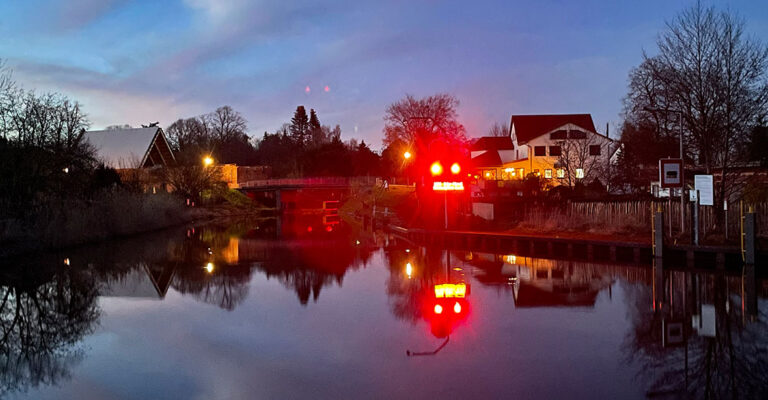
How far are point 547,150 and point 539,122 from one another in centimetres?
699

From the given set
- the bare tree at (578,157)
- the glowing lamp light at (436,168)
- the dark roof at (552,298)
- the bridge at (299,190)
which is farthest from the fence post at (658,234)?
the bridge at (299,190)

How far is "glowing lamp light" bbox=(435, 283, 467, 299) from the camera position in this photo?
46.1 ft

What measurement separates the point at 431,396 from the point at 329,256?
16659 millimetres

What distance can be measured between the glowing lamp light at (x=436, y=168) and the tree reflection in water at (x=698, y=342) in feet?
48.9

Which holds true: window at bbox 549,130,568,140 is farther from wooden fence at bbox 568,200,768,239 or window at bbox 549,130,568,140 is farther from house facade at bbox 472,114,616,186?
wooden fence at bbox 568,200,768,239

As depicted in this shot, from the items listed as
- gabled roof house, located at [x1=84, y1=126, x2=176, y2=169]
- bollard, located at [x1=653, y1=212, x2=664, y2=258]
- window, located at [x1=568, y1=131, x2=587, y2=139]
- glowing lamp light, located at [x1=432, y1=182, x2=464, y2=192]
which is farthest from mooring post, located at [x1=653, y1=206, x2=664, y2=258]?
gabled roof house, located at [x1=84, y1=126, x2=176, y2=169]

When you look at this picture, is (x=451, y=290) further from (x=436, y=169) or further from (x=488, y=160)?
(x=488, y=160)

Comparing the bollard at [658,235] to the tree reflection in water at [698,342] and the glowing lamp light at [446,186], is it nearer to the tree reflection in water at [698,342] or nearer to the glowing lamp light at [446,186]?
Result: the tree reflection in water at [698,342]

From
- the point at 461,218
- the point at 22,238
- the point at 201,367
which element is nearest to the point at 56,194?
the point at 22,238

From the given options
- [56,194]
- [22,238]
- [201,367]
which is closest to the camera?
[201,367]

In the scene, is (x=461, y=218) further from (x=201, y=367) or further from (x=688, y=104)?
(x=201, y=367)

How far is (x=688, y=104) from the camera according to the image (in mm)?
23969

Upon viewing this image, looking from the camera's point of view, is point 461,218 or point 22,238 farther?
point 461,218

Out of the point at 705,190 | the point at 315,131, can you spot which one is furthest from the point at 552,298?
the point at 315,131
